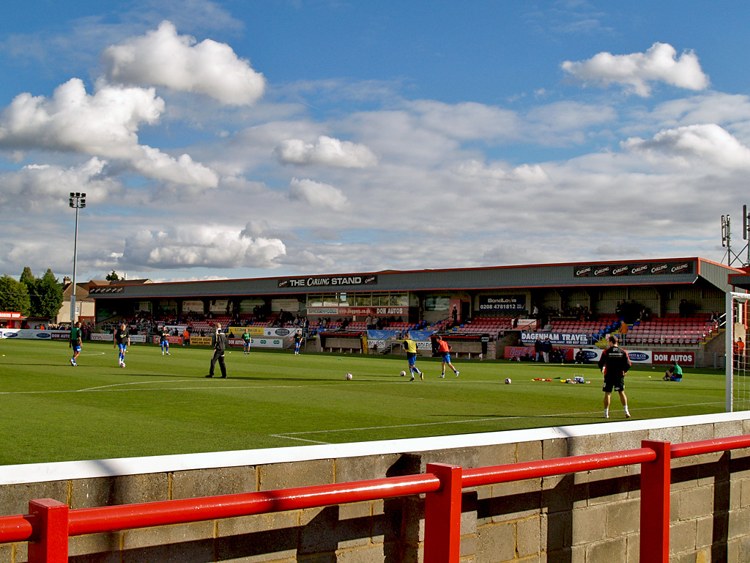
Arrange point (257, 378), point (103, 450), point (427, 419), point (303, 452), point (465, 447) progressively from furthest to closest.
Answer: point (257, 378), point (427, 419), point (103, 450), point (465, 447), point (303, 452)

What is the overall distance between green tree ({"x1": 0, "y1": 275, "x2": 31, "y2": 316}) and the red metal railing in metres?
144

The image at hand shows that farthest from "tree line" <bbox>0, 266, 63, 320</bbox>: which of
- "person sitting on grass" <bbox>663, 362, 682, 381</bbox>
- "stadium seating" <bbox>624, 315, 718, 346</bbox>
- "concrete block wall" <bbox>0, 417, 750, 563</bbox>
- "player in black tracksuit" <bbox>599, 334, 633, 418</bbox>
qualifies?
"concrete block wall" <bbox>0, 417, 750, 563</bbox>

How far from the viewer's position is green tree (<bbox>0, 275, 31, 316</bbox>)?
136500 millimetres

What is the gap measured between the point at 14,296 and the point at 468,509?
14572cm

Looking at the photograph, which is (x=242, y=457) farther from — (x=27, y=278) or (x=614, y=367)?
(x=27, y=278)

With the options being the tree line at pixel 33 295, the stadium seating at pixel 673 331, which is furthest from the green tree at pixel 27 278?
the stadium seating at pixel 673 331

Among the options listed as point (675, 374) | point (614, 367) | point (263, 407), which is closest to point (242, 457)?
point (614, 367)

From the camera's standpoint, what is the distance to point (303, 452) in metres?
5.25

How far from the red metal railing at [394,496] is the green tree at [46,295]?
490 feet

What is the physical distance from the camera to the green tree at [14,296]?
5374 inches

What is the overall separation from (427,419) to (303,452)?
1281cm

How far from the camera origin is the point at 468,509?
18.0ft

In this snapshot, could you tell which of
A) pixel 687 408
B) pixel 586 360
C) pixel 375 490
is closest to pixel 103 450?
pixel 375 490

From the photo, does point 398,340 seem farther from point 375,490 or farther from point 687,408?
point 375,490
